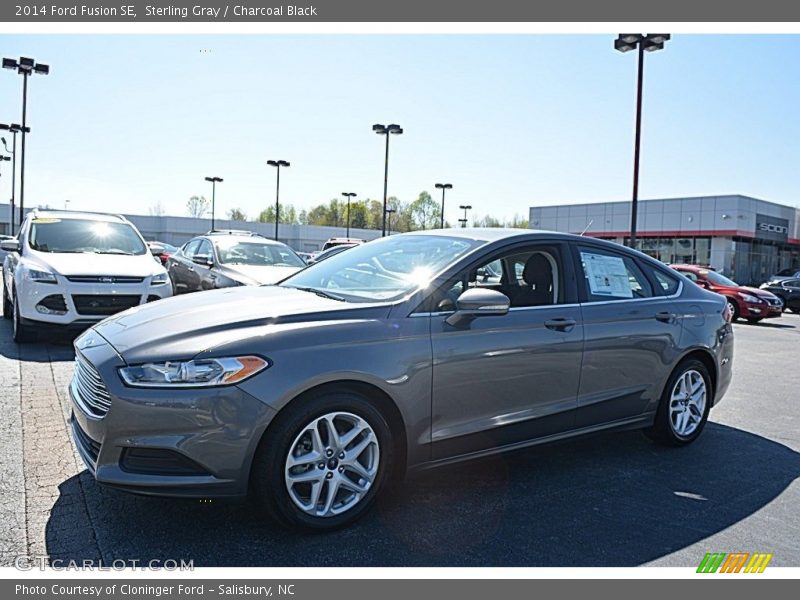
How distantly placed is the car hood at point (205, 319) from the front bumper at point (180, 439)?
21 cm

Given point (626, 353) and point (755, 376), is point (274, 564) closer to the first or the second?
point (626, 353)

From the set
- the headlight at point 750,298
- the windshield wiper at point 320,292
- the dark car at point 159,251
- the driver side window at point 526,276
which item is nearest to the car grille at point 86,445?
the windshield wiper at point 320,292

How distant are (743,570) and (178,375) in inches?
112

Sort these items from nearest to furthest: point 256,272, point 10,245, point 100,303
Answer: point 100,303, point 10,245, point 256,272

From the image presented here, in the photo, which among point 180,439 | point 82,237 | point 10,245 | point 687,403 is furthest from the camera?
point 82,237

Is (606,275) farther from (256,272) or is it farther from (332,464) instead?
(256,272)

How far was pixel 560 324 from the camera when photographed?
13.9 feet

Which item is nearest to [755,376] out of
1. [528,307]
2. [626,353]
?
[626,353]

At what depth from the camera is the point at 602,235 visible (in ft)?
148

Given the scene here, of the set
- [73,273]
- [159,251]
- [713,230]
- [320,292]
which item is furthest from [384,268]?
[713,230]

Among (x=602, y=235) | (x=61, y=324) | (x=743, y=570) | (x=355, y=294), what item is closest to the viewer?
(x=743, y=570)

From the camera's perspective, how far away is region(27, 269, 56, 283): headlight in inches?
312

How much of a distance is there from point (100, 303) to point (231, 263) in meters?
2.57

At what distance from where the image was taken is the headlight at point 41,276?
791cm
